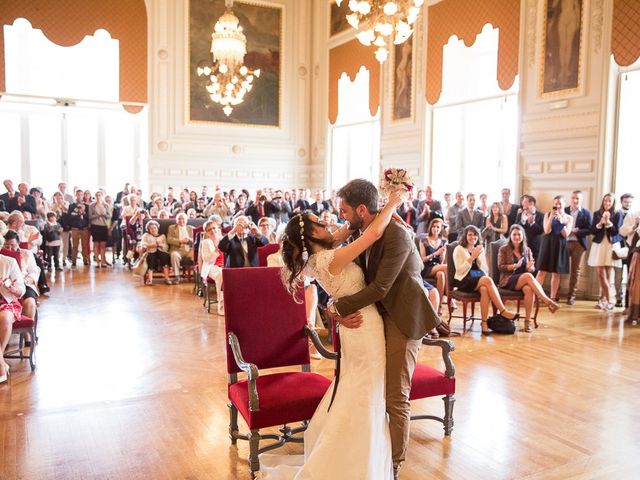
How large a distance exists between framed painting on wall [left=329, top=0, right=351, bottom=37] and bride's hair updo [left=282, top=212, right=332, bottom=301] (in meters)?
13.2

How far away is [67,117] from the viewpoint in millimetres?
14898

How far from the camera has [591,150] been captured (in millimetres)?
8773

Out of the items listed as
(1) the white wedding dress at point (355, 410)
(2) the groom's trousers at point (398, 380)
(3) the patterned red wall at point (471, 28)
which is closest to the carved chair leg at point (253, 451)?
(1) the white wedding dress at point (355, 410)

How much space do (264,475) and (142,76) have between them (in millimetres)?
13824

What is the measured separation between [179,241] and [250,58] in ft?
27.2

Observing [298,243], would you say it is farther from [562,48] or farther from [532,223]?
[562,48]

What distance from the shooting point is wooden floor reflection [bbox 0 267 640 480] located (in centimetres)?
325

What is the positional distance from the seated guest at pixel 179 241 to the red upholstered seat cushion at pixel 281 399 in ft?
22.1

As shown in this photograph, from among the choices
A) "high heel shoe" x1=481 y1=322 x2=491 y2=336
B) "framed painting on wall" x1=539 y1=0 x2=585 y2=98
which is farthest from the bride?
"framed painting on wall" x1=539 y1=0 x2=585 y2=98

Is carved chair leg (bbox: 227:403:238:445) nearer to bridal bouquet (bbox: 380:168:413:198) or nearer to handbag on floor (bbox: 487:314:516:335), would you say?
bridal bouquet (bbox: 380:168:413:198)

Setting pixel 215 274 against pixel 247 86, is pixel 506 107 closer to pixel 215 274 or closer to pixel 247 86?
pixel 247 86

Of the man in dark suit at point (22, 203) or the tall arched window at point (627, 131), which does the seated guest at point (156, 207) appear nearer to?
the man in dark suit at point (22, 203)

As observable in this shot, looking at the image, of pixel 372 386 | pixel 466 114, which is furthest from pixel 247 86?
pixel 372 386

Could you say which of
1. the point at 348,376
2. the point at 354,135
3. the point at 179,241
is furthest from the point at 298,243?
the point at 354,135
